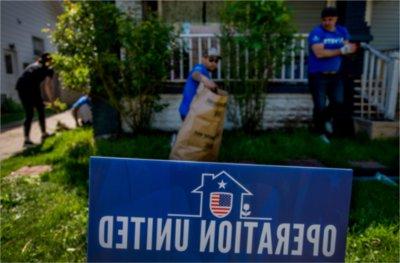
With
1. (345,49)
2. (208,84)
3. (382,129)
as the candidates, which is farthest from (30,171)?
(382,129)

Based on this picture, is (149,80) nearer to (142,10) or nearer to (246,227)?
(142,10)

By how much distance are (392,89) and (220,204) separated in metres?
6.02

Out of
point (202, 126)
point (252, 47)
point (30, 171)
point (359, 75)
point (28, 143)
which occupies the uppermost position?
point (252, 47)

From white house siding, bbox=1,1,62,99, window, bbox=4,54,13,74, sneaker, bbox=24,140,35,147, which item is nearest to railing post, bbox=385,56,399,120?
sneaker, bbox=24,140,35,147

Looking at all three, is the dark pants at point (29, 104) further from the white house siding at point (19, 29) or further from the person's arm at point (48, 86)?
the white house siding at point (19, 29)

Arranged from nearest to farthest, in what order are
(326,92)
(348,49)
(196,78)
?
(196,78) < (348,49) < (326,92)

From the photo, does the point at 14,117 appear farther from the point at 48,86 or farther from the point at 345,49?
the point at 345,49

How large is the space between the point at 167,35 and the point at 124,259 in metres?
4.80

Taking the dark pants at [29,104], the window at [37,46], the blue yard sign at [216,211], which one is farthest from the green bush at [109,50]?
the window at [37,46]

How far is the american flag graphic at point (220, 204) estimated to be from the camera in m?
1.32

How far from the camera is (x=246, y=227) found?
134cm

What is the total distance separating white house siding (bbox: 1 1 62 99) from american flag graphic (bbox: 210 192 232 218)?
13047 millimetres

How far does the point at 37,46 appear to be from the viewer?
1603 cm

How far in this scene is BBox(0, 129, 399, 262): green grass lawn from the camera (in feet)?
9.10
